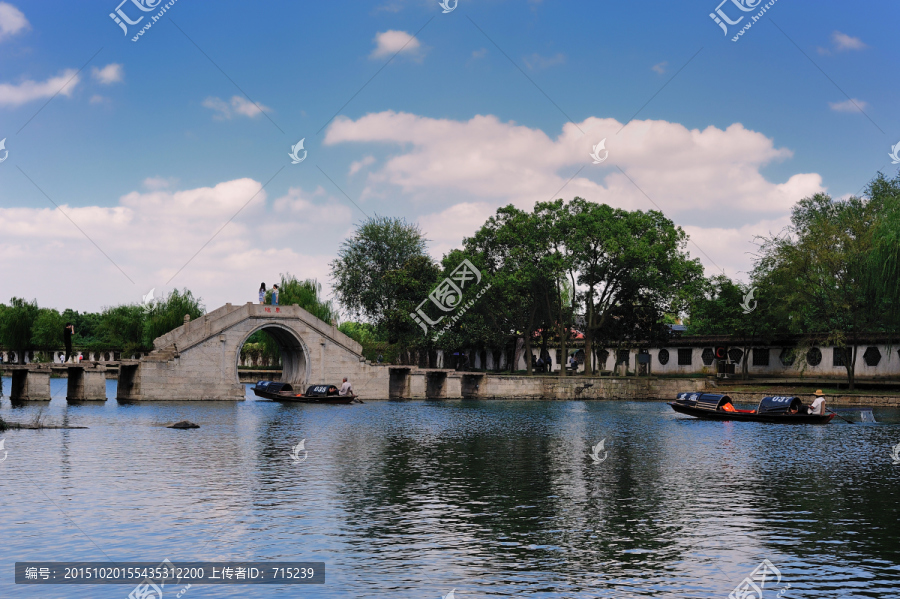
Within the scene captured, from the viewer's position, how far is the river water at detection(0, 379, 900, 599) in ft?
44.6

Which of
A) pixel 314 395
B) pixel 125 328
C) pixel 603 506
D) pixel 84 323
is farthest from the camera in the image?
pixel 84 323

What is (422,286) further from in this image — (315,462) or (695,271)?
(315,462)

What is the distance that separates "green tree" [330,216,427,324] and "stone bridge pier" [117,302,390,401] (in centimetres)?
1959

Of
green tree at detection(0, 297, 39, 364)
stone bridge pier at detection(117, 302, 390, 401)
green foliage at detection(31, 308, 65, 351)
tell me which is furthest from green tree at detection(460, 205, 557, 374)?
green foliage at detection(31, 308, 65, 351)

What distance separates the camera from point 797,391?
60719 millimetres

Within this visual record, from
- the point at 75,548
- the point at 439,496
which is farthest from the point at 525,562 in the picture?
the point at 75,548

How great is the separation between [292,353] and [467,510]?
4968cm

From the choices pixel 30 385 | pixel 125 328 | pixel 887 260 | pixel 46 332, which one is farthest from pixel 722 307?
pixel 46 332

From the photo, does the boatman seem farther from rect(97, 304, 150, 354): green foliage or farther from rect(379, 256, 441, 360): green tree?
rect(97, 304, 150, 354): green foliage

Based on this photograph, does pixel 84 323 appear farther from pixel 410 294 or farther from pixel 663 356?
pixel 663 356

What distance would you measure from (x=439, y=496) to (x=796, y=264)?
47.1 meters

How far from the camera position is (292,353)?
6675cm

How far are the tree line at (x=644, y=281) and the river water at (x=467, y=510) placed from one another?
2564 centimetres

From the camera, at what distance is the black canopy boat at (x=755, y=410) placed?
4281cm
